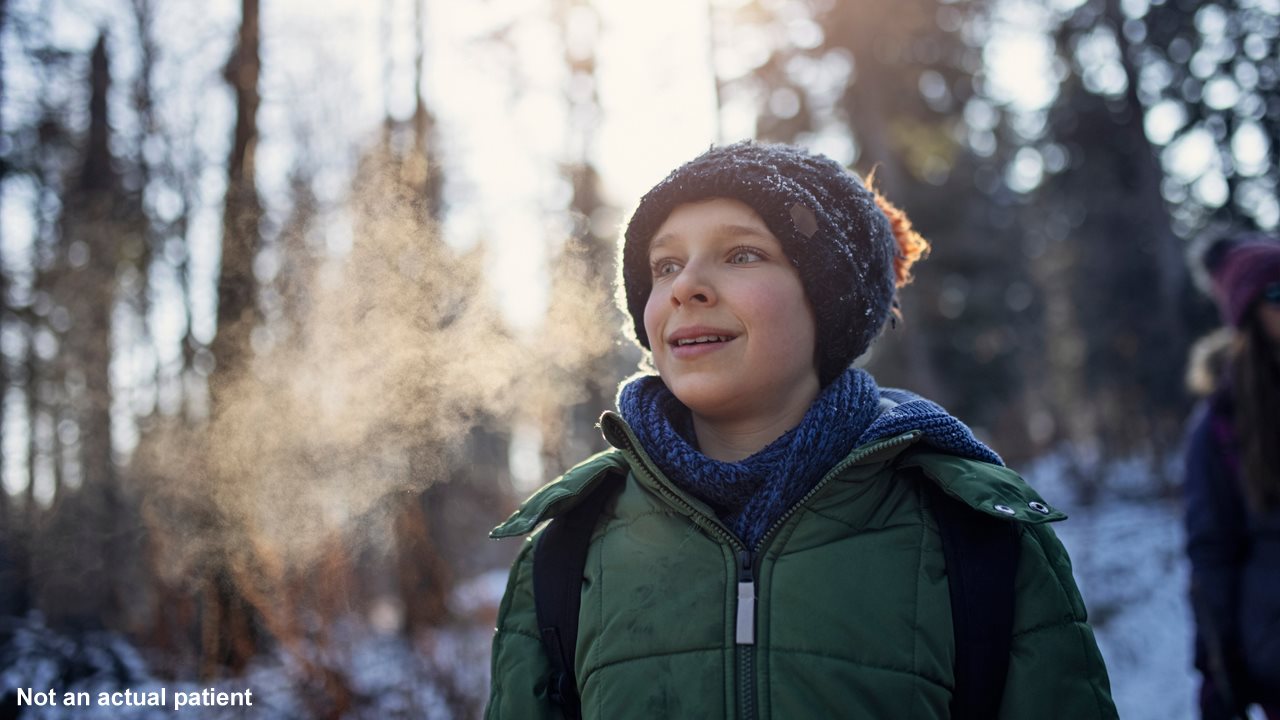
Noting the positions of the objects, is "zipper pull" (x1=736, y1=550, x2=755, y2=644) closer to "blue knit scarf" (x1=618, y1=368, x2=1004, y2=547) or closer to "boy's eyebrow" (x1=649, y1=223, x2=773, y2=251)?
"blue knit scarf" (x1=618, y1=368, x2=1004, y2=547)

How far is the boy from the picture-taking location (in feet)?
5.18

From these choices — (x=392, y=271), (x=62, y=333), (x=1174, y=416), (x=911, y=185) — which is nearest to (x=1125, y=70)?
(x=911, y=185)

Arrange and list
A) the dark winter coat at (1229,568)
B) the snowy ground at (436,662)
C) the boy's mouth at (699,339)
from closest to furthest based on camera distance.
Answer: the boy's mouth at (699,339) → the dark winter coat at (1229,568) → the snowy ground at (436,662)

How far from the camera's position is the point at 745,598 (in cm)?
166

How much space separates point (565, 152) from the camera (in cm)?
1396

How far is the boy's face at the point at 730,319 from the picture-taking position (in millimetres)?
1849

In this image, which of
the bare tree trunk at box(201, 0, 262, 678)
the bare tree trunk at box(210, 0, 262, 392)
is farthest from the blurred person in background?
the bare tree trunk at box(210, 0, 262, 392)

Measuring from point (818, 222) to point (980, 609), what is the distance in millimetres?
929

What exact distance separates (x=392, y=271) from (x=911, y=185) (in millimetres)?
14473

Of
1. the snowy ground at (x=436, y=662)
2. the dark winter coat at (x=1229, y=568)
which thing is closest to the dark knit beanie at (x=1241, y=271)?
the dark winter coat at (x=1229, y=568)

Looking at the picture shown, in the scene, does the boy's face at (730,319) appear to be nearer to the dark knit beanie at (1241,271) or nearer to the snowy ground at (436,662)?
the dark knit beanie at (1241,271)

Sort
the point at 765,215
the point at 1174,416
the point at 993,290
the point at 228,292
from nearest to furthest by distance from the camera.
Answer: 1. the point at 765,215
2. the point at 228,292
3. the point at 1174,416
4. the point at 993,290

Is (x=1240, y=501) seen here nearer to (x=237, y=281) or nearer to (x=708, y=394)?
(x=708, y=394)

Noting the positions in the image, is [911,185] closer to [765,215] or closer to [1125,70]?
[1125,70]
